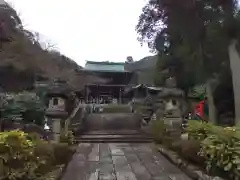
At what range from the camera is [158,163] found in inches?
299

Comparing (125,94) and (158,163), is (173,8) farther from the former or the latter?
(125,94)

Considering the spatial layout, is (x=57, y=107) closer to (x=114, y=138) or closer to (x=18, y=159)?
(x=114, y=138)

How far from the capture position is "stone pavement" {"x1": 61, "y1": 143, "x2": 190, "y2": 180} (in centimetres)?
608

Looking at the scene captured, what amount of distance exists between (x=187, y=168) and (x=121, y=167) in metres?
1.62

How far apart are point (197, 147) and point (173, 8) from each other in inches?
374

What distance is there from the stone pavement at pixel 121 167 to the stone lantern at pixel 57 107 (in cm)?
102

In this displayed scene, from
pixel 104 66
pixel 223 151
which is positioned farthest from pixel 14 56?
pixel 104 66

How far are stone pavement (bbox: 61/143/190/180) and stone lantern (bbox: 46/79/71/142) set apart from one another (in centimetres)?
102

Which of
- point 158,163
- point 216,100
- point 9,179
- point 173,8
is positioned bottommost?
point 158,163

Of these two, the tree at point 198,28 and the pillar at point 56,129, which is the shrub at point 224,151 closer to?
the pillar at point 56,129

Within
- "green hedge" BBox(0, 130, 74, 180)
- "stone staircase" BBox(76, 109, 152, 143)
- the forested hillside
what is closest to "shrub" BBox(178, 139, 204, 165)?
"green hedge" BBox(0, 130, 74, 180)

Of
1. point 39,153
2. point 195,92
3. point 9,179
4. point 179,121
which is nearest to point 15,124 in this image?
point 179,121

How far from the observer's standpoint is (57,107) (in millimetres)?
10555

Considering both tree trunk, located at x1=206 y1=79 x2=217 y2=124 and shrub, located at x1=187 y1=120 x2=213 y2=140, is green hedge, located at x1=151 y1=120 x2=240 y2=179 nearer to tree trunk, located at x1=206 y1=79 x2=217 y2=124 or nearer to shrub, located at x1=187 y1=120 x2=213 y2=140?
shrub, located at x1=187 y1=120 x2=213 y2=140
